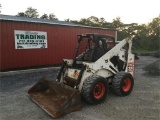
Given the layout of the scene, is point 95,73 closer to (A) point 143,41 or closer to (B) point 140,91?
(B) point 140,91

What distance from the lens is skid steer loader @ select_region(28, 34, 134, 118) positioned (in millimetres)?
5962

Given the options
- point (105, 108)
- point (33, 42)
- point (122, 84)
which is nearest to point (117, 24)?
point (33, 42)

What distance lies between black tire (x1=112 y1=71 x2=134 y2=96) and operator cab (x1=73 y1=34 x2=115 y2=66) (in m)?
1.02

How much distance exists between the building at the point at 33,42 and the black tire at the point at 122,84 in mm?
7674

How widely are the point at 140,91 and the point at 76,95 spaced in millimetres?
3365

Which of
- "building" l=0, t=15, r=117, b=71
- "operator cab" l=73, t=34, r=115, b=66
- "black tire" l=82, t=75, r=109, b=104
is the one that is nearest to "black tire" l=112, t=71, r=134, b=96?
"black tire" l=82, t=75, r=109, b=104

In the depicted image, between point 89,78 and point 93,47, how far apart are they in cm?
128

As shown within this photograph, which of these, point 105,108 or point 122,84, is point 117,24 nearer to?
point 122,84

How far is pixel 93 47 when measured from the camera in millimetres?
7098

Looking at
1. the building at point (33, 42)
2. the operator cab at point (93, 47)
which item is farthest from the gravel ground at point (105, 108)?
the building at point (33, 42)

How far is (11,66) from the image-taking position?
12.5 meters

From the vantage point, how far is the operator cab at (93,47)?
7.11m

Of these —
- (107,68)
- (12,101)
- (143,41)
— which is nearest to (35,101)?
(12,101)

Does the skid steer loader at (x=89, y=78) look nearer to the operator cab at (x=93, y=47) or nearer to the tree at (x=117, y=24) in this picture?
the operator cab at (x=93, y=47)
